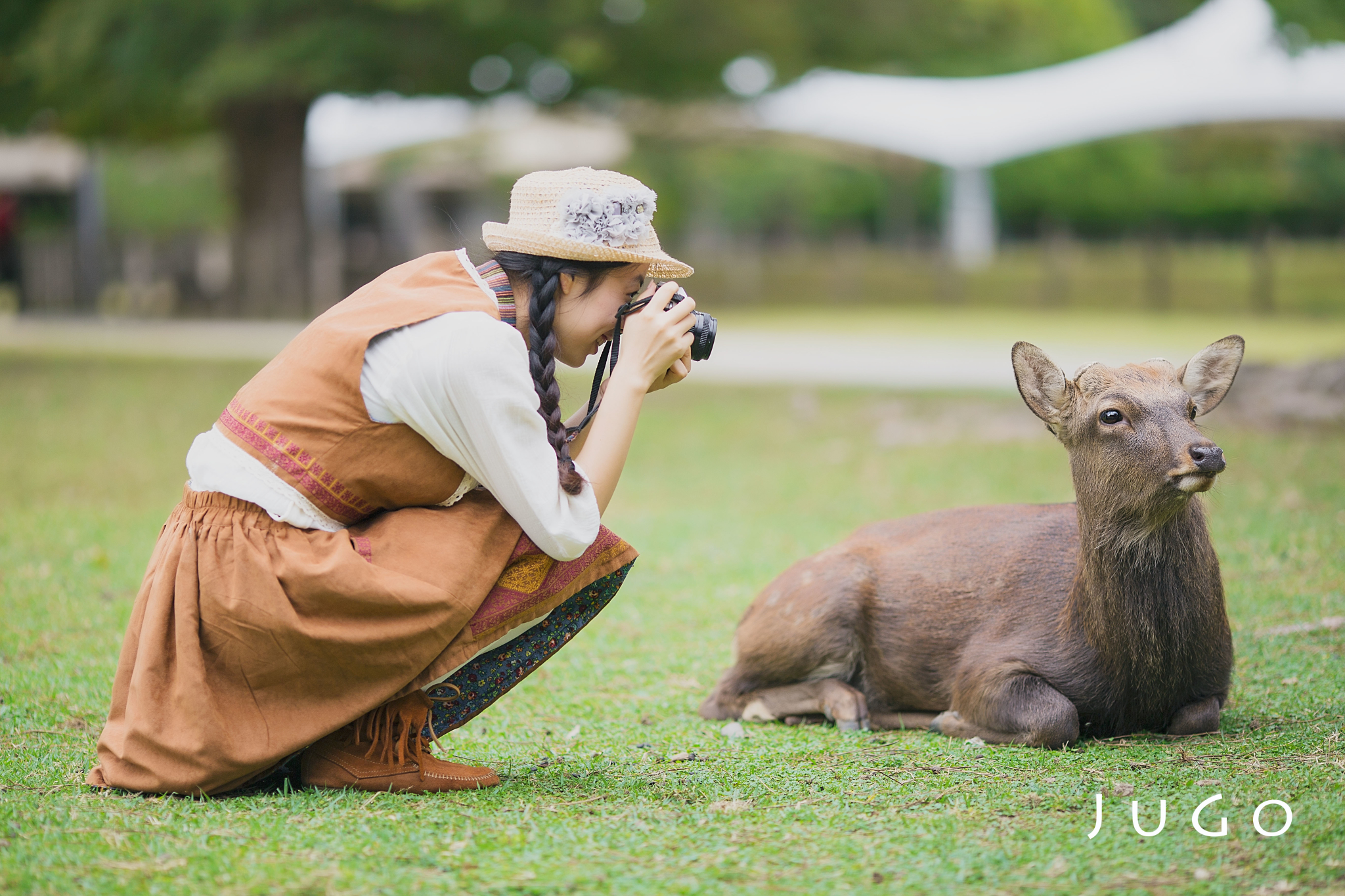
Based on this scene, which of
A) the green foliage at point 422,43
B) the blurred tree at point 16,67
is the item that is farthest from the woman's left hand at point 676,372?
the blurred tree at point 16,67

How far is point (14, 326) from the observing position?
2542cm

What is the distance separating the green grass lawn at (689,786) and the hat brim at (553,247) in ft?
4.81

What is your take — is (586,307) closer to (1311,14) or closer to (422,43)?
(1311,14)

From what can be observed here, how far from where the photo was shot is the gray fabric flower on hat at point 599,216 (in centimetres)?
375

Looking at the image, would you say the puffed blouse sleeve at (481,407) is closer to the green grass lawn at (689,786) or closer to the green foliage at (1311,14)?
the green grass lawn at (689,786)

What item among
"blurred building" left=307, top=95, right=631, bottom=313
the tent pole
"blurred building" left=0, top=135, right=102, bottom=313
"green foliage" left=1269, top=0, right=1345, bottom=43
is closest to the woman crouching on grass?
"green foliage" left=1269, top=0, right=1345, bottom=43

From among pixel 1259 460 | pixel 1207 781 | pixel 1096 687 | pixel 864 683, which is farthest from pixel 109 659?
pixel 1259 460

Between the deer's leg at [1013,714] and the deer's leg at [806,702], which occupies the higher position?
the deer's leg at [1013,714]

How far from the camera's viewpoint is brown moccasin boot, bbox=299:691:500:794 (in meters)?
3.85

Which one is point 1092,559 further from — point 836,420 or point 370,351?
point 836,420

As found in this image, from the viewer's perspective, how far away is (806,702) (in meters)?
4.93

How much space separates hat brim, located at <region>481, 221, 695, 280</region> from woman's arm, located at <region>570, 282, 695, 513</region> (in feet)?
0.48

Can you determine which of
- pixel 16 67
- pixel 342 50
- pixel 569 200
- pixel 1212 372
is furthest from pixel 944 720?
pixel 16 67

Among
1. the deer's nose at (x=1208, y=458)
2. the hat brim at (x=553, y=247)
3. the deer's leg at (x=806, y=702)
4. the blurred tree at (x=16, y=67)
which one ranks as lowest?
the deer's leg at (x=806, y=702)
